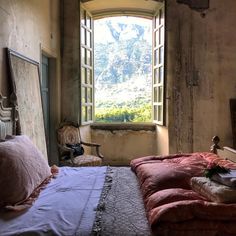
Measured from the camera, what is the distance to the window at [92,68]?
16.8 feet

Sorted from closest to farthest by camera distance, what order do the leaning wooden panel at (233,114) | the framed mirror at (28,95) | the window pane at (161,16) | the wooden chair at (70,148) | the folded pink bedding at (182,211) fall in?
1. the folded pink bedding at (182,211)
2. the framed mirror at (28,95)
3. the wooden chair at (70,148)
4. the leaning wooden panel at (233,114)
5. the window pane at (161,16)

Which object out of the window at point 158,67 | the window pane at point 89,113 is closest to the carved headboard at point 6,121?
the window pane at point 89,113

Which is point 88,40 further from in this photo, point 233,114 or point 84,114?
point 233,114

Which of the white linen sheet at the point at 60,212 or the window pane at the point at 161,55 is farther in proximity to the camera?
the window pane at the point at 161,55

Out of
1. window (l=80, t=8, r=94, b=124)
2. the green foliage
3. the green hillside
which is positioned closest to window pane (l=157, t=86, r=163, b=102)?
the green hillside

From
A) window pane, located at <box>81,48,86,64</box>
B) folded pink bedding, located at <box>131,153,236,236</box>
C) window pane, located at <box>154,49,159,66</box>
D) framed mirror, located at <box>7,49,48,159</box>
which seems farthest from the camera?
window pane, located at <box>154,49,159,66</box>

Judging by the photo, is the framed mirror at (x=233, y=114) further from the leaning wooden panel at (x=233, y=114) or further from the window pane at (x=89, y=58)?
the window pane at (x=89, y=58)

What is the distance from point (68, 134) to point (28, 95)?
1.52 m

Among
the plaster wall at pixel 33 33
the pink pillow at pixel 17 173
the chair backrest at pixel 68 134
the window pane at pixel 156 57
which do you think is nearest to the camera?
the pink pillow at pixel 17 173

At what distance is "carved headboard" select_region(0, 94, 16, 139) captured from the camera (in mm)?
2610

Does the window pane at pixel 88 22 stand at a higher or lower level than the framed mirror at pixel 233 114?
higher

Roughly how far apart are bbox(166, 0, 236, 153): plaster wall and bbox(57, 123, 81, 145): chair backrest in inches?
55.0

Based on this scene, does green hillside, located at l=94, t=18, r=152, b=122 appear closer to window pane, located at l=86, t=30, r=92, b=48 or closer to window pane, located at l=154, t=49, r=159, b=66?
window pane, located at l=154, t=49, r=159, b=66

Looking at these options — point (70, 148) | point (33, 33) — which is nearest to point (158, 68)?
point (70, 148)
